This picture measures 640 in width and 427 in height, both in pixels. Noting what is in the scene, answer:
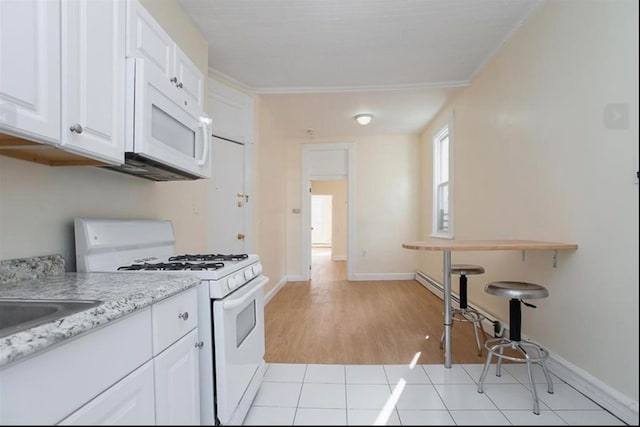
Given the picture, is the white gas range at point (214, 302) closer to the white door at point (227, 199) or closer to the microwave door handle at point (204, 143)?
the microwave door handle at point (204, 143)

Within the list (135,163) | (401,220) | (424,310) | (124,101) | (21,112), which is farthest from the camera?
(401,220)

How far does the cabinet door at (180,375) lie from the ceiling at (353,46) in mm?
2118

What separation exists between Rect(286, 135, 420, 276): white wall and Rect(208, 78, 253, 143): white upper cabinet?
82.5 inches

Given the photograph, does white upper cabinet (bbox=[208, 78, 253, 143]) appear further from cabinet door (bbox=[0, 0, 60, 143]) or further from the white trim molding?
the white trim molding

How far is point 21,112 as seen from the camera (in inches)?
35.9

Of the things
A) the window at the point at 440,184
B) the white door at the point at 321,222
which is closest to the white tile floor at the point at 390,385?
the window at the point at 440,184

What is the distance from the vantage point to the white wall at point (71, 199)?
3.87 ft

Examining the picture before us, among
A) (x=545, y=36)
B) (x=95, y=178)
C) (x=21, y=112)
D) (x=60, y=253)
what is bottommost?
(x=60, y=253)

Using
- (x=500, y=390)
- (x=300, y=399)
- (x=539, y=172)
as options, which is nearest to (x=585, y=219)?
(x=539, y=172)

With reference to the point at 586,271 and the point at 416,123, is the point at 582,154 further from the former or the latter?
the point at 416,123

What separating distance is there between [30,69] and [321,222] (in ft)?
36.7

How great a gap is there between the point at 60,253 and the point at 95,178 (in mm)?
380

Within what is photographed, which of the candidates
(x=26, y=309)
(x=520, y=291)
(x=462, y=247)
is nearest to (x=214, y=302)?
(x=26, y=309)

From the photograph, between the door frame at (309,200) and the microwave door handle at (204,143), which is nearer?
the microwave door handle at (204,143)
